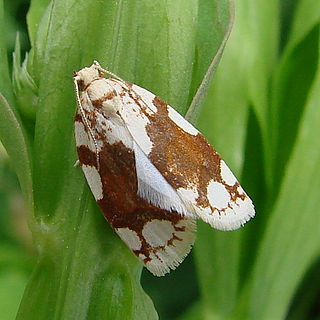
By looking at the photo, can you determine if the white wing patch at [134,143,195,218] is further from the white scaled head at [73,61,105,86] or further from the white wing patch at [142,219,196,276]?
the white scaled head at [73,61,105,86]

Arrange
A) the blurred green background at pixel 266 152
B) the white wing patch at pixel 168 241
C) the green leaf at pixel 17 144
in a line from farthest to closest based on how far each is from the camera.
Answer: the blurred green background at pixel 266 152 < the white wing patch at pixel 168 241 < the green leaf at pixel 17 144

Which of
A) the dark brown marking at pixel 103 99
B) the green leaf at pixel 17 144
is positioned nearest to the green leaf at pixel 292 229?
the dark brown marking at pixel 103 99

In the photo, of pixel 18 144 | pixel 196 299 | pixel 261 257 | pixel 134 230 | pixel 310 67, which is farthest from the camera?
pixel 196 299

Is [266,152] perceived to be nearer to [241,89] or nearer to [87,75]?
[241,89]

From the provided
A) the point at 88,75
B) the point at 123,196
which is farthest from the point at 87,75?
the point at 123,196

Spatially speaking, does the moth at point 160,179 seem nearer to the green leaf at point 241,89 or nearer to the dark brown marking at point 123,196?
the dark brown marking at point 123,196

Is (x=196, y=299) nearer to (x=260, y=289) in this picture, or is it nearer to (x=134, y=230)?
(x=260, y=289)

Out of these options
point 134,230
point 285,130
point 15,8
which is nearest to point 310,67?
point 285,130
